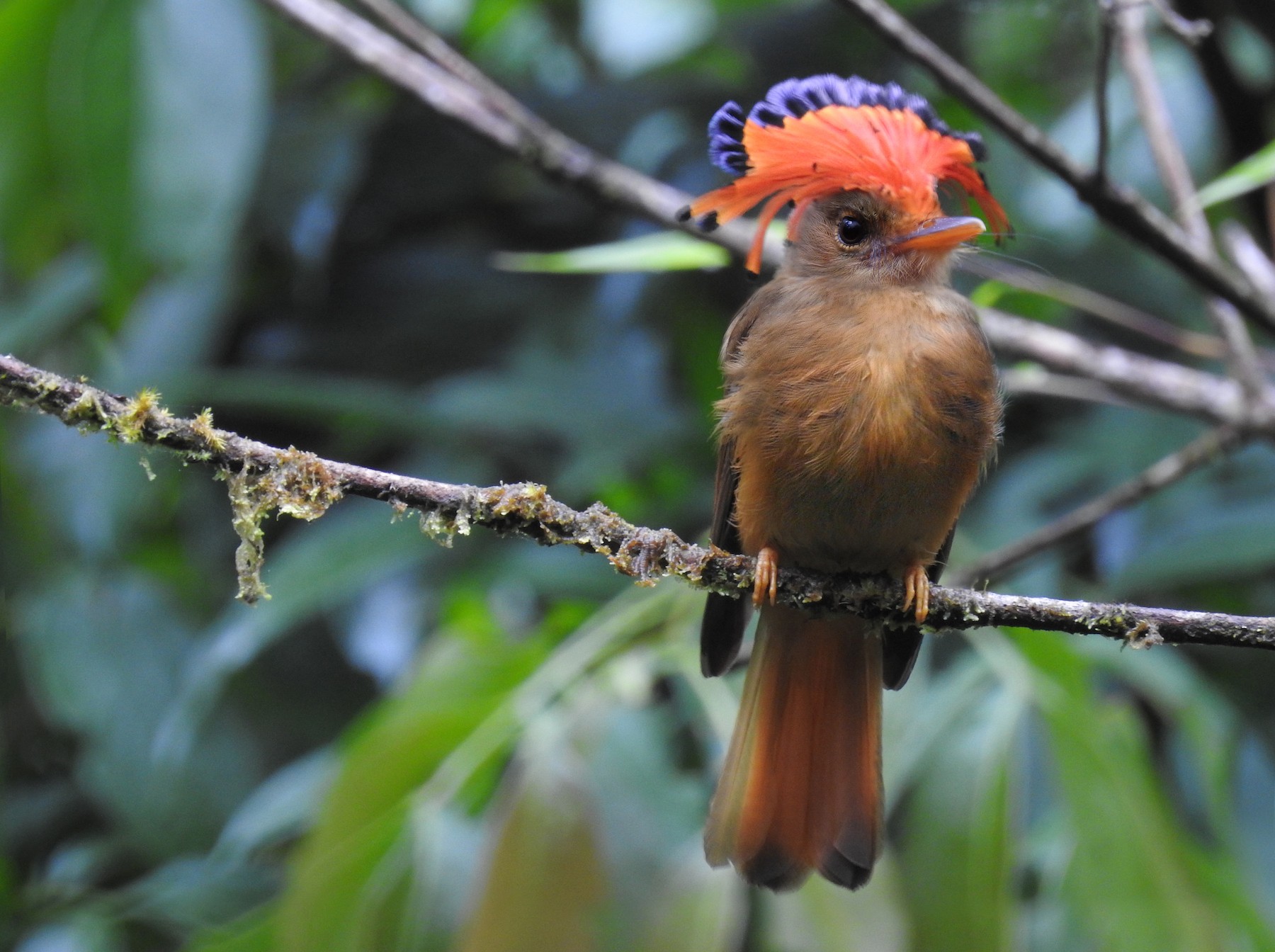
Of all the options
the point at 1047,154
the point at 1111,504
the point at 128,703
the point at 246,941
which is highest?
the point at 1047,154

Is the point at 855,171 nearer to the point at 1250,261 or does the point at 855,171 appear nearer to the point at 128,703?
the point at 1250,261

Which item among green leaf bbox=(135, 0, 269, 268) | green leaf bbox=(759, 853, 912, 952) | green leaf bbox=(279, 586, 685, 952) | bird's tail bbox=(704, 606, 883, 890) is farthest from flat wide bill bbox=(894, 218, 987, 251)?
green leaf bbox=(135, 0, 269, 268)

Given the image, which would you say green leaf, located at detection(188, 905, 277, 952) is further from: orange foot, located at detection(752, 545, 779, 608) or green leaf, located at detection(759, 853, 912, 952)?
orange foot, located at detection(752, 545, 779, 608)

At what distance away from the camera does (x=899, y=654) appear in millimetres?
2129

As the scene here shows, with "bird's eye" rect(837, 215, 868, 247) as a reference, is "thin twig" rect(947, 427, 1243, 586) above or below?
below

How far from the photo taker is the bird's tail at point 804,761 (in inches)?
77.9

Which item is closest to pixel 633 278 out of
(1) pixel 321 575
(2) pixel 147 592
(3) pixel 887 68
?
(3) pixel 887 68

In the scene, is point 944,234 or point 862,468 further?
point 944,234

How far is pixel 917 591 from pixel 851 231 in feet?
2.32

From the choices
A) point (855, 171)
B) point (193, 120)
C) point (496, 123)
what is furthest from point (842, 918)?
point (193, 120)

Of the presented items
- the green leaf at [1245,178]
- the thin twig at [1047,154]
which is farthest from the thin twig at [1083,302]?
the green leaf at [1245,178]

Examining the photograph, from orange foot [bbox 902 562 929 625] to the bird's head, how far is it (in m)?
0.50

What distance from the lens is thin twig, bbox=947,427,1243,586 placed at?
7.72 ft

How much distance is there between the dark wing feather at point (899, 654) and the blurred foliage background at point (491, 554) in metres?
0.26
